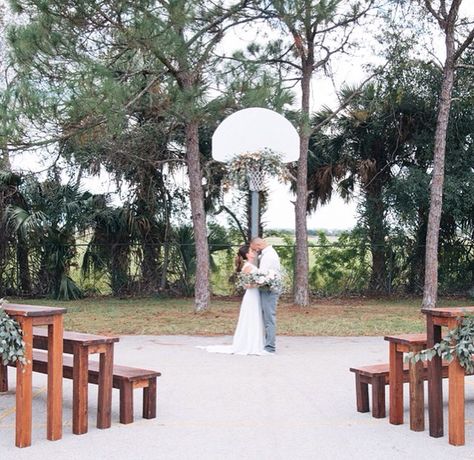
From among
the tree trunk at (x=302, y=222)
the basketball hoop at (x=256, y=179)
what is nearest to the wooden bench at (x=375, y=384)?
the basketball hoop at (x=256, y=179)

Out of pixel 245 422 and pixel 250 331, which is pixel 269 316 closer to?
pixel 250 331

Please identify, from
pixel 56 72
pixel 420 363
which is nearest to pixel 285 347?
pixel 420 363

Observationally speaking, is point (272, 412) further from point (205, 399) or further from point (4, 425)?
point (4, 425)

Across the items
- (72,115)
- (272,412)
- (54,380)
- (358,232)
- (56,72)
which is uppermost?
(56,72)

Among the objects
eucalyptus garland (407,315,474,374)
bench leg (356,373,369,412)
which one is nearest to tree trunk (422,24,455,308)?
bench leg (356,373,369,412)

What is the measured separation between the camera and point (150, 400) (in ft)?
18.9

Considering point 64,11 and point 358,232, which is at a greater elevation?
point 64,11

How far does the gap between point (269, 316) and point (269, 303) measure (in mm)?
188

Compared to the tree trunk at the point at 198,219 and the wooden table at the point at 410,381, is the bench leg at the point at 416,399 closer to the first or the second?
the wooden table at the point at 410,381

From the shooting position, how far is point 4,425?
546cm

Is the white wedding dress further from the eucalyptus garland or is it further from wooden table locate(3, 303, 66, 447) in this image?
the eucalyptus garland

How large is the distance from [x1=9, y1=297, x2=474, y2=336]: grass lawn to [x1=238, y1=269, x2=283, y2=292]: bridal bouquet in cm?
207

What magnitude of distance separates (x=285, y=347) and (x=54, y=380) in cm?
530

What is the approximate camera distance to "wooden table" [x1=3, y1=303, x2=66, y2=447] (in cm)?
479
